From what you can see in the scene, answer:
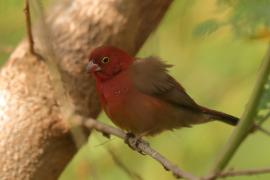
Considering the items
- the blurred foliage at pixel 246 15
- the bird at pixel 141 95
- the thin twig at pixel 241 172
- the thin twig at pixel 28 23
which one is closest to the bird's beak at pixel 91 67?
the bird at pixel 141 95

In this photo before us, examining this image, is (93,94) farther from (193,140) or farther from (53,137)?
(193,140)

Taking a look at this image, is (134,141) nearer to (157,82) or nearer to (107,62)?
(157,82)

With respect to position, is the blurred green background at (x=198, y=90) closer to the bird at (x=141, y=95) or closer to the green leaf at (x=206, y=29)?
the bird at (x=141, y=95)

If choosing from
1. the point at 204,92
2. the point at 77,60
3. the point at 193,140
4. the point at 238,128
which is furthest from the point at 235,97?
the point at 238,128

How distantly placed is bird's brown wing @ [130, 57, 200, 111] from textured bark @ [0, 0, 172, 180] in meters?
0.35

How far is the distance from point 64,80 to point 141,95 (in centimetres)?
57

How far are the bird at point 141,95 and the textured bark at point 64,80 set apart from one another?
0.49 ft

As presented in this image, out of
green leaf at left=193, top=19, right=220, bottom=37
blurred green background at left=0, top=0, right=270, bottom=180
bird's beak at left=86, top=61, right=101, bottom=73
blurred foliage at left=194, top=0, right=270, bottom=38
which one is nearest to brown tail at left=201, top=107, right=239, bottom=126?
blurred green background at left=0, top=0, right=270, bottom=180

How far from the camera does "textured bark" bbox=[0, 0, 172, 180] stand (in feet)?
15.9

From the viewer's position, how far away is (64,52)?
Result: 16.8ft

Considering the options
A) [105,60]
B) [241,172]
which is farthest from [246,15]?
[105,60]

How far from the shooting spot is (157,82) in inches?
190

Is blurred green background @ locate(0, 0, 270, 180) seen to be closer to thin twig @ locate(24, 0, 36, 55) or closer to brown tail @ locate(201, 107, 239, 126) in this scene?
thin twig @ locate(24, 0, 36, 55)

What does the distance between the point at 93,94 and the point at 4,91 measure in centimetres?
62
